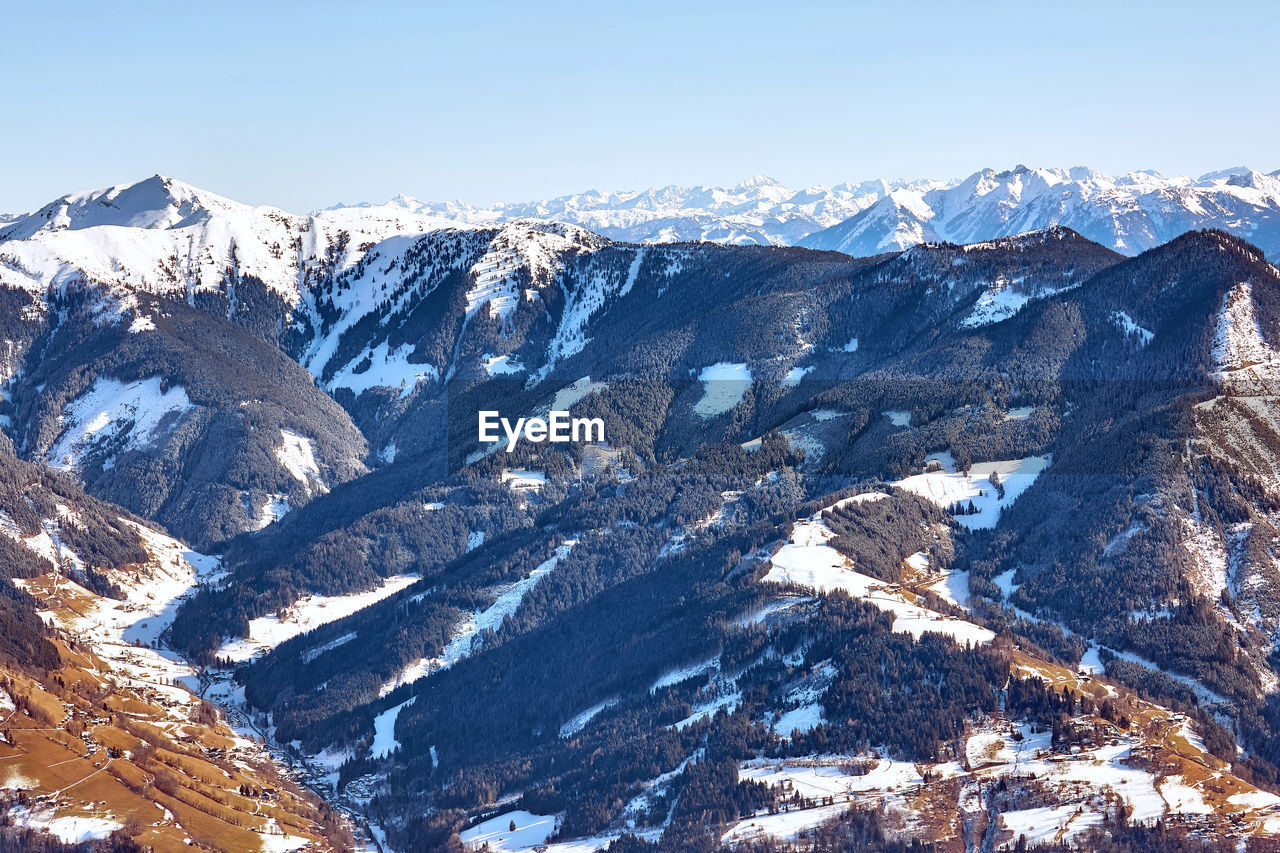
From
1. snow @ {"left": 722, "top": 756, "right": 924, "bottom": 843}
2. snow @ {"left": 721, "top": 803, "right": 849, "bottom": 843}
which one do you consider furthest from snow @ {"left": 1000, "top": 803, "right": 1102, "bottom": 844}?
snow @ {"left": 721, "top": 803, "right": 849, "bottom": 843}

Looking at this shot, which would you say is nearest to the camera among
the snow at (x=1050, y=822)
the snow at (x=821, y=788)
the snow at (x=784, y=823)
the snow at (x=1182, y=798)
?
the snow at (x=1050, y=822)

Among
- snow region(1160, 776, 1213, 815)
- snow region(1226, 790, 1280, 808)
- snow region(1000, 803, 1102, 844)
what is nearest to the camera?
snow region(1000, 803, 1102, 844)

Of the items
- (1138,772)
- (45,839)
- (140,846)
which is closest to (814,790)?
(1138,772)

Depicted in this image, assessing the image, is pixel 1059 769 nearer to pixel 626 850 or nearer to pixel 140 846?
pixel 626 850

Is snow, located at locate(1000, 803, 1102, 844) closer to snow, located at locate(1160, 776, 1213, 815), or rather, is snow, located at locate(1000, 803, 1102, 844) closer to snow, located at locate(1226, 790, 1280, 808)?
snow, located at locate(1160, 776, 1213, 815)

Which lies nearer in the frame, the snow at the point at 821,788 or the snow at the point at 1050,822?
the snow at the point at 1050,822

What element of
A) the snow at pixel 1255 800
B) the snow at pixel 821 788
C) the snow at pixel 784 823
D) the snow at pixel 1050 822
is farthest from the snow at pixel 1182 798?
the snow at pixel 784 823

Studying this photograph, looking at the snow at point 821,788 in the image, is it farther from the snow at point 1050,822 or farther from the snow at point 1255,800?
the snow at point 1255,800

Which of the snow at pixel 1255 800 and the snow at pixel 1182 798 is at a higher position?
the snow at pixel 1182 798

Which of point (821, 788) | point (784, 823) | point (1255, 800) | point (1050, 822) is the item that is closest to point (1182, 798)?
point (1255, 800)

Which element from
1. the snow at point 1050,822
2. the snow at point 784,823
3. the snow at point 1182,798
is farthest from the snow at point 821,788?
the snow at point 1182,798

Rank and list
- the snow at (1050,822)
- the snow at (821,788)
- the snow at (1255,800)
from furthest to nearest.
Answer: the snow at (821,788)
the snow at (1255,800)
the snow at (1050,822)
